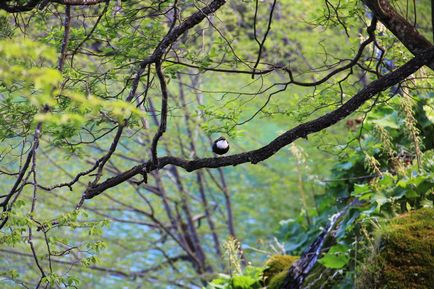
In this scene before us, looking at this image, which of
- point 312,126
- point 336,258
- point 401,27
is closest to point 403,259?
point 336,258

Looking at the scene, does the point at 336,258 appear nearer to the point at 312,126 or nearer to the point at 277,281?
the point at 277,281

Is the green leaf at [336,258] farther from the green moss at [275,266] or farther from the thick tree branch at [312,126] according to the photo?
the thick tree branch at [312,126]

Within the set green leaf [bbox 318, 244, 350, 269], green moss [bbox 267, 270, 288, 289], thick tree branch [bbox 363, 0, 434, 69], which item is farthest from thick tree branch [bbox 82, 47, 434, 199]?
green moss [bbox 267, 270, 288, 289]

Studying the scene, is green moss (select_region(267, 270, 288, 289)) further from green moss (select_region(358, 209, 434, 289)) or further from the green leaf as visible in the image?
green moss (select_region(358, 209, 434, 289))

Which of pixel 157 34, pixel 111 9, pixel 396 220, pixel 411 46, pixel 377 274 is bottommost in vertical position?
pixel 377 274

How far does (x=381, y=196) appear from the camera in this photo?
3922 mm

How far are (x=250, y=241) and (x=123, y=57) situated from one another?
Answer: 7.14 metres

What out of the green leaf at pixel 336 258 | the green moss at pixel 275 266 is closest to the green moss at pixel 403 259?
the green leaf at pixel 336 258

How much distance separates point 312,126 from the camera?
2.82 m

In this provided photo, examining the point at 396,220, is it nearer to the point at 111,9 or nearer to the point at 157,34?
the point at 157,34

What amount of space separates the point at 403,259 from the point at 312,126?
3.59 ft

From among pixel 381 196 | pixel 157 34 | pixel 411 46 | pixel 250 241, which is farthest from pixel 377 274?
pixel 250 241

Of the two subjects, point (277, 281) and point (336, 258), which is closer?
point (336, 258)

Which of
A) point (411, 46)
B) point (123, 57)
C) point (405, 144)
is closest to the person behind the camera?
point (411, 46)
